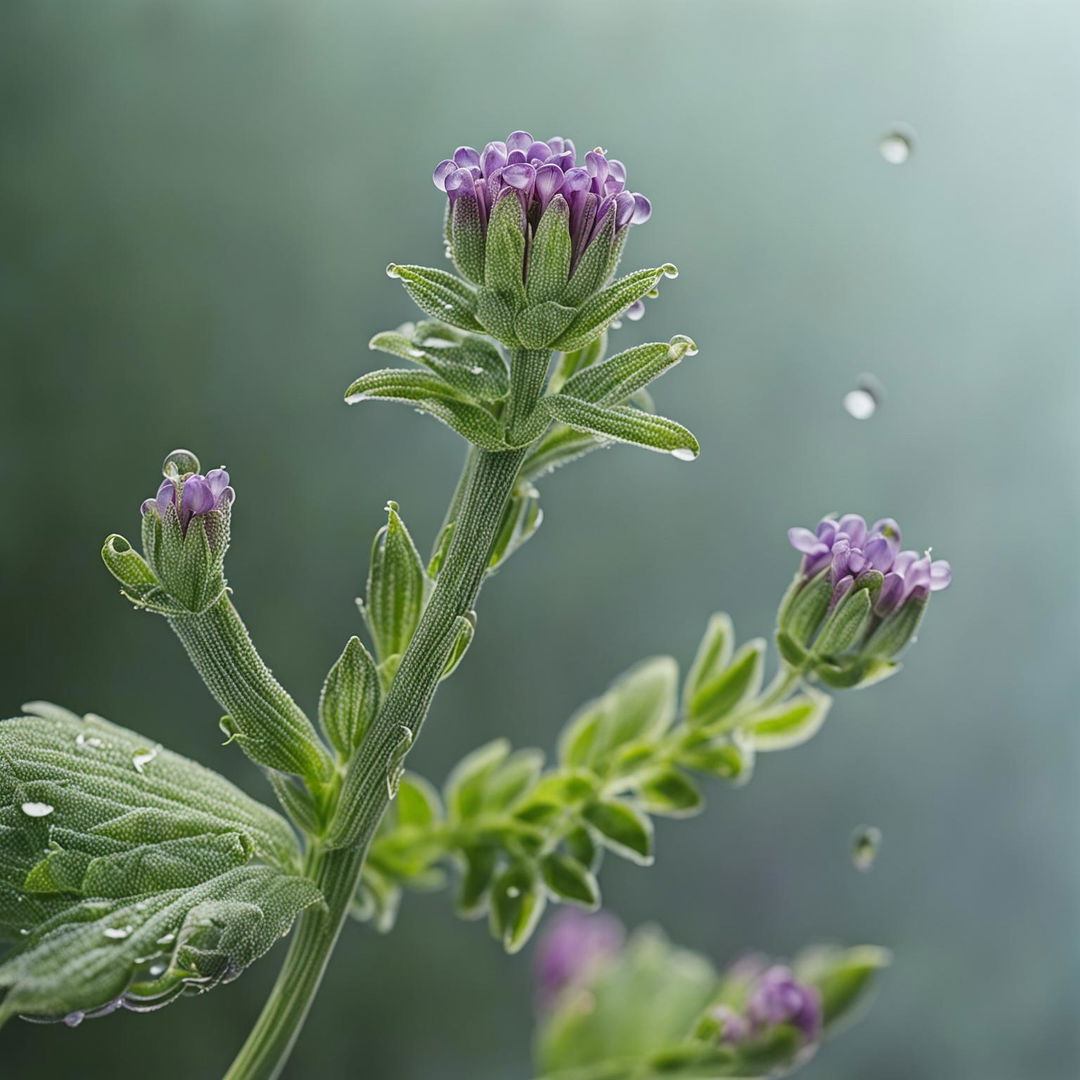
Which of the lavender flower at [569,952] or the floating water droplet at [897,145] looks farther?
the lavender flower at [569,952]

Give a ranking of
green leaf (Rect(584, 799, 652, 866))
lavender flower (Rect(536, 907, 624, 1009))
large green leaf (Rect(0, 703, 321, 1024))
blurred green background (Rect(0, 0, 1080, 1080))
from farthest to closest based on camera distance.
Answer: blurred green background (Rect(0, 0, 1080, 1080)) < lavender flower (Rect(536, 907, 624, 1009)) < green leaf (Rect(584, 799, 652, 866)) < large green leaf (Rect(0, 703, 321, 1024))

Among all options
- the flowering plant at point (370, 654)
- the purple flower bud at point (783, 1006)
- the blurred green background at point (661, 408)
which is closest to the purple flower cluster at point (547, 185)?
the flowering plant at point (370, 654)

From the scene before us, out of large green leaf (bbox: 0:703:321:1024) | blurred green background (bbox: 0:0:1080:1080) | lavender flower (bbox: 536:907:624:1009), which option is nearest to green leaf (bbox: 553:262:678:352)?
large green leaf (bbox: 0:703:321:1024)

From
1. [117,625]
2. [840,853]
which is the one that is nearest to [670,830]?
[840,853]

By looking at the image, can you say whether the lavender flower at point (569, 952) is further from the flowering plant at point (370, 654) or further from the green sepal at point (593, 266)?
the green sepal at point (593, 266)

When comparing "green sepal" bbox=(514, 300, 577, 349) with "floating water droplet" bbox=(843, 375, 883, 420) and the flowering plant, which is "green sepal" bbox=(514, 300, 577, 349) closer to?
the flowering plant

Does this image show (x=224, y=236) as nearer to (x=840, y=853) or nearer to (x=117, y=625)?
(x=117, y=625)
